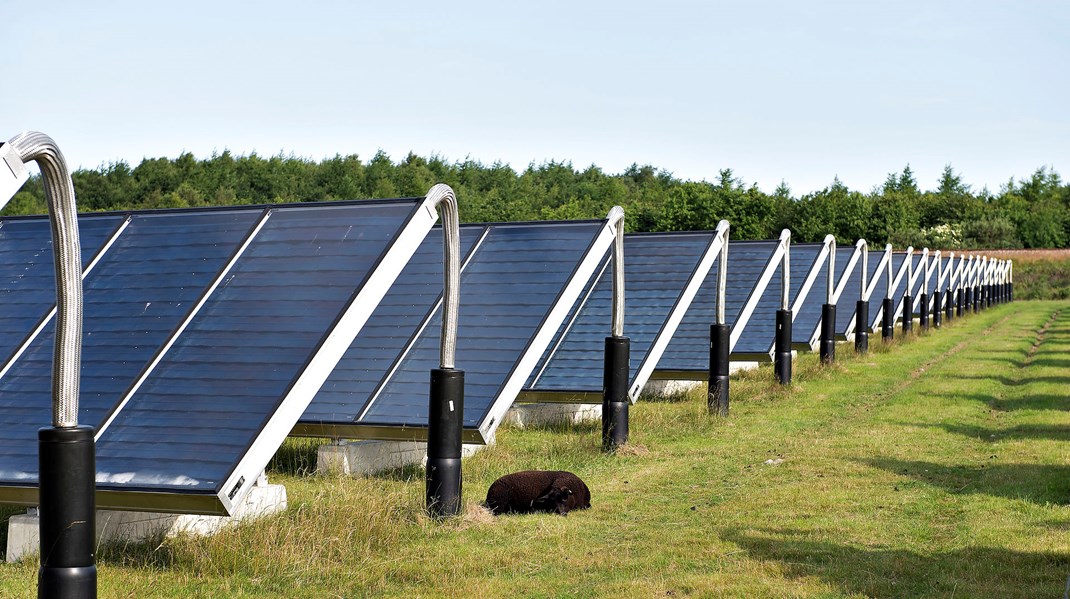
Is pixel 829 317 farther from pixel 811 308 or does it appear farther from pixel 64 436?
pixel 64 436

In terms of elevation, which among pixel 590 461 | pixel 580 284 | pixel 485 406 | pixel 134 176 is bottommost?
pixel 590 461

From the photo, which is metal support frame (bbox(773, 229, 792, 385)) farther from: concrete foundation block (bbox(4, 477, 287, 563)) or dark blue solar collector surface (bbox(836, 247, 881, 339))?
concrete foundation block (bbox(4, 477, 287, 563))

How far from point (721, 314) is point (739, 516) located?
249 inches

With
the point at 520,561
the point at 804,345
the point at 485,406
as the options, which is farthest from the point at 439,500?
the point at 804,345

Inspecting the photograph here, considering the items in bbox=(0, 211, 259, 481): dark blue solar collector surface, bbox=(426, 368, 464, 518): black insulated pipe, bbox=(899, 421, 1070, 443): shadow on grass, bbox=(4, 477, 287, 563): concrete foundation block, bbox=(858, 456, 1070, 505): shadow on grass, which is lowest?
bbox=(899, 421, 1070, 443): shadow on grass

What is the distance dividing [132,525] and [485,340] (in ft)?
13.6

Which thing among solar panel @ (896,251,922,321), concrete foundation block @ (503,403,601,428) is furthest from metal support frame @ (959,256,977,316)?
concrete foundation block @ (503,403,601,428)

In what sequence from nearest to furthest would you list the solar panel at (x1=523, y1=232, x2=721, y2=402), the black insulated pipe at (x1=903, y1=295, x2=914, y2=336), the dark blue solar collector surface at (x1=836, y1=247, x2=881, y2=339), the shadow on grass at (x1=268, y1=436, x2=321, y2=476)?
the shadow on grass at (x1=268, y1=436, x2=321, y2=476)
the solar panel at (x1=523, y1=232, x2=721, y2=402)
the dark blue solar collector surface at (x1=836, y1=247, x2=881, y2=339)
the black insulated pipe at (x1=903, y1=295, x2=914, y2=336)

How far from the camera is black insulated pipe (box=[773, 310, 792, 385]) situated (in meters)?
18.0

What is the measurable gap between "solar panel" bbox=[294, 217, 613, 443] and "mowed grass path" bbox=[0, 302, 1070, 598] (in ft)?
1.83

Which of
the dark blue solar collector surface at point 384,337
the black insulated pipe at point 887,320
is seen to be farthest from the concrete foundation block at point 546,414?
the black insulated pipe at point 887,320

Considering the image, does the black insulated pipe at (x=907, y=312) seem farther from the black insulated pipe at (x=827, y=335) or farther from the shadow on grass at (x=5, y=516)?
the shadow on grass at (x=5, y=516)

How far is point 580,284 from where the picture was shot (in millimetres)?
11047

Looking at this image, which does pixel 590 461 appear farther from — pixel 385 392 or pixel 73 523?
pixel 73 523
